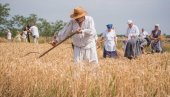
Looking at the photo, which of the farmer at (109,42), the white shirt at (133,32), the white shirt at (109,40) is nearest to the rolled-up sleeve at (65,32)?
the white shirt at (133,32)

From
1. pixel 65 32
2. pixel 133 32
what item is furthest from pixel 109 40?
pixel 65 32

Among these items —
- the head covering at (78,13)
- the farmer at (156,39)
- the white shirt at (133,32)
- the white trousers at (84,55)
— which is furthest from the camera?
the farmer at (156,39)

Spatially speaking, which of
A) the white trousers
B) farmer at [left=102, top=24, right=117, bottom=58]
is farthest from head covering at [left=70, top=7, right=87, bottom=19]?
farmer at [left=102, top=24, right=117, bottom=58]

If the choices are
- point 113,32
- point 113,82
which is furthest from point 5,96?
point 113,32

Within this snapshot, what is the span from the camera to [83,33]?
790 cm

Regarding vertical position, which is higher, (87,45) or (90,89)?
(87,45)

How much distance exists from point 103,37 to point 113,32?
0.44 metres

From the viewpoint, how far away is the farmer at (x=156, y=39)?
18219 mm

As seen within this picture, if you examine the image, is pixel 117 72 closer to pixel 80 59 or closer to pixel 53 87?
pixel 53 87

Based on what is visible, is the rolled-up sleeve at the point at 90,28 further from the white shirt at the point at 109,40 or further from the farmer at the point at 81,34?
the white shirt at the point at 109,40

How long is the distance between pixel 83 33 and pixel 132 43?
289 inches

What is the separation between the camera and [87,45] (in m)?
8.32

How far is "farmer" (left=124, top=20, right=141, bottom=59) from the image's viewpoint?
15.1m

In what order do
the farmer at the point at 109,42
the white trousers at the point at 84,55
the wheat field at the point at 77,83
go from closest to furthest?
the wheat field at the point at 77,83 < the white trousers at the point at 84,55 < the farmer at the point at 109,42
